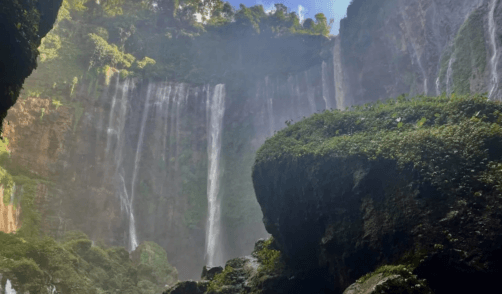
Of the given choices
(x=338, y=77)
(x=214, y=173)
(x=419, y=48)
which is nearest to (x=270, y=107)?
(x=338, y=77)

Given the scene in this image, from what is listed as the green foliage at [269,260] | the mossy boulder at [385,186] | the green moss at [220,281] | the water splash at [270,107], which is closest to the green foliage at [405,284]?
the mossy boulder at [385,186]

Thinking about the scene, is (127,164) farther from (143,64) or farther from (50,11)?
(50,11)

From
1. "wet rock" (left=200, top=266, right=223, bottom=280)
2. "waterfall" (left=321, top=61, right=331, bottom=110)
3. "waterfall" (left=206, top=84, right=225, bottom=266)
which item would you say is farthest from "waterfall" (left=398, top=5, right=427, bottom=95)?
"wet rock" (left=200, top=266, right=223, bottom=280)

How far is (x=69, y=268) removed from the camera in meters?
12.9

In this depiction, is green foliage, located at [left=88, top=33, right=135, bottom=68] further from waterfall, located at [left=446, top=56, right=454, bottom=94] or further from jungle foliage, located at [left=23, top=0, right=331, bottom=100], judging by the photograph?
waterfall, located at [left=446, top=56, right=454, bottom=94]

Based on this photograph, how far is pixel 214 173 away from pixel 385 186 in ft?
72.6

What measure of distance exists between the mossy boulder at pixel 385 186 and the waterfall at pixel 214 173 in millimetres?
17438

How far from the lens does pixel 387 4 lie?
2391 cm

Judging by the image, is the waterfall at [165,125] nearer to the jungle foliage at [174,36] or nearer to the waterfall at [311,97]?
the jungle foliage at [174,36]

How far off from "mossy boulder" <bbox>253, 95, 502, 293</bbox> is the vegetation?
849 centimetres

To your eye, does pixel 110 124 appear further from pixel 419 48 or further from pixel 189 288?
pixel 419 48

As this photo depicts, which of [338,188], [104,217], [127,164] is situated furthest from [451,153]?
[127,164]

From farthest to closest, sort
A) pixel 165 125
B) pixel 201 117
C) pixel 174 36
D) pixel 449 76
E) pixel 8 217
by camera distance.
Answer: pixel 174 36 → pixel 201 117 → pixel 165 125 → pixel 449 76 → pixel 8 217

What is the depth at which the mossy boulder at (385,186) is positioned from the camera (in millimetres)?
4636
